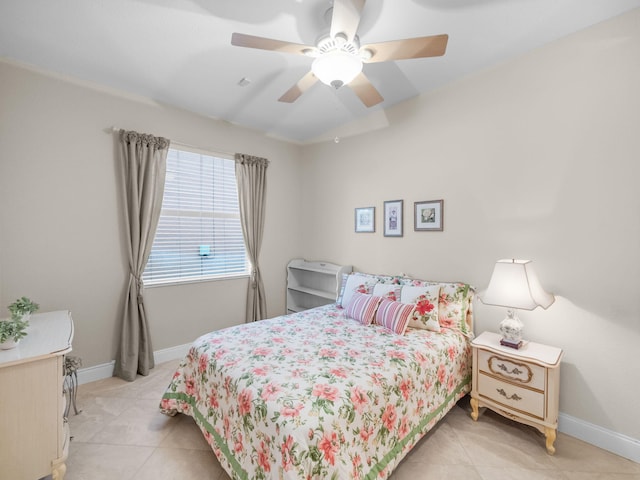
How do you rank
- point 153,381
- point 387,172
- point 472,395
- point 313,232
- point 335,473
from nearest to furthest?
point 335,473 → point 472,395 → point 153,381 → point 387,172 → point 313,232

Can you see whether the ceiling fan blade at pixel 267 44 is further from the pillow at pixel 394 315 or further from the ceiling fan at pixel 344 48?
the pillow at pixel 394 315

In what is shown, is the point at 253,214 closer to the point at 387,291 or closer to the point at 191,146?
the point at 191,146

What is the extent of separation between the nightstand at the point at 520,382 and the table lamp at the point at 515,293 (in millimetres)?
107

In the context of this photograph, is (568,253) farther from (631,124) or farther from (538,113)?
(538,113)

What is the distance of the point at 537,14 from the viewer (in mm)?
1763

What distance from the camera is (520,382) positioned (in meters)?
1.89

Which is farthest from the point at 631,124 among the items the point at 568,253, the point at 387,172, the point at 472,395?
the point at 472,395

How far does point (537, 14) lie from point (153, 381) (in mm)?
4089

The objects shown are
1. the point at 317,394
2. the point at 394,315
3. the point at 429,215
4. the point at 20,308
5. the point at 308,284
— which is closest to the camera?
the point at 317,394

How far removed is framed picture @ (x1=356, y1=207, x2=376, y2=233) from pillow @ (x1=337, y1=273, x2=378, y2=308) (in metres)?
0.58

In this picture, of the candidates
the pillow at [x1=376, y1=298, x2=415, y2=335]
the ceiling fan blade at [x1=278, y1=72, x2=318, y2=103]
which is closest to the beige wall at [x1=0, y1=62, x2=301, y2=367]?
the ceiling fan blade at [x1=278, y1=72, x2=318, y2=103]

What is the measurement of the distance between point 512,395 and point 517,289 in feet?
2.36

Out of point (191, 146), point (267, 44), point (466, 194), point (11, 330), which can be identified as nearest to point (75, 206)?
point (191, 146)

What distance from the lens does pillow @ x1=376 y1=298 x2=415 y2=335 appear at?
2.21 metres
